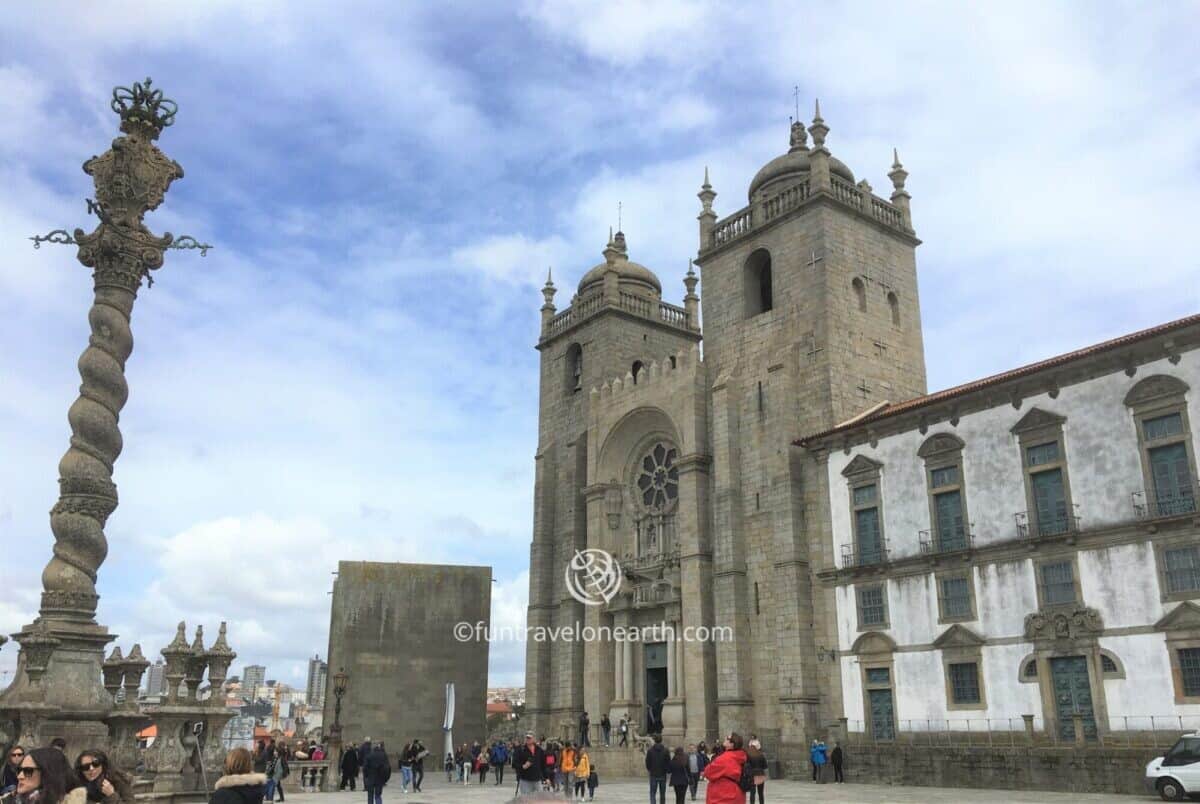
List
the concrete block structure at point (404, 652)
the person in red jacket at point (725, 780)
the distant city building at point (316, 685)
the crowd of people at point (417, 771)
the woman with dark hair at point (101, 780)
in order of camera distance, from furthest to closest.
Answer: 1. the distant city building at point (316, 685)
2. the concrete block structure at point (404, 652)
3. the person in red jacket at point (725, 780)
4. the woman with dark hair at point (101, 780)
5. the crowd of people at point (417, 771)

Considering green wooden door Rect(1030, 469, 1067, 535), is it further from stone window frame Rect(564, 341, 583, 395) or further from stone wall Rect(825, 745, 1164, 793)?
stone window frame Rect(564, 341, 583, 395)

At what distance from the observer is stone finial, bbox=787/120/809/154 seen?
116 ft

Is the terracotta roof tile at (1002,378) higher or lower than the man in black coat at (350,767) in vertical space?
higher

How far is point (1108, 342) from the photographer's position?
2208cm

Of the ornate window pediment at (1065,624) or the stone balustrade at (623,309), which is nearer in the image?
the ornate window pediment at (1065,624)

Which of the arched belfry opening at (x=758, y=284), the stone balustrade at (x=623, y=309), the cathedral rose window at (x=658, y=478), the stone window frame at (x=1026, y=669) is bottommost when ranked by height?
the stone window frame at (x=1026, y=669)

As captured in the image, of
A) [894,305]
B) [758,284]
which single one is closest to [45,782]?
[894,305]

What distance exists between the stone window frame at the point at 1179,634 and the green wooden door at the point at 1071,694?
6.09ft

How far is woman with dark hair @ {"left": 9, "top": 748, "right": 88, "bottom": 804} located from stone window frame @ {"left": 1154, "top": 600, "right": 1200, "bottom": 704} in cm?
2034

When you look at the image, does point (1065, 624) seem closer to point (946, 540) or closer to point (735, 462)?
point (946, 540)

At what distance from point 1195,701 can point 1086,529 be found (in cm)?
402

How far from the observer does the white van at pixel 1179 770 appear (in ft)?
55.0

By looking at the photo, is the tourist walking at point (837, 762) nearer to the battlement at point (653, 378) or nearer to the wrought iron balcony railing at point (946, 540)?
the wrought iron balcony railing at point (946, 540)

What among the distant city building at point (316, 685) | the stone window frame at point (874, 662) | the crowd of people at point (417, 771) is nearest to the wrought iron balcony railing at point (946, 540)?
the stone window frame at point (874, 662)
